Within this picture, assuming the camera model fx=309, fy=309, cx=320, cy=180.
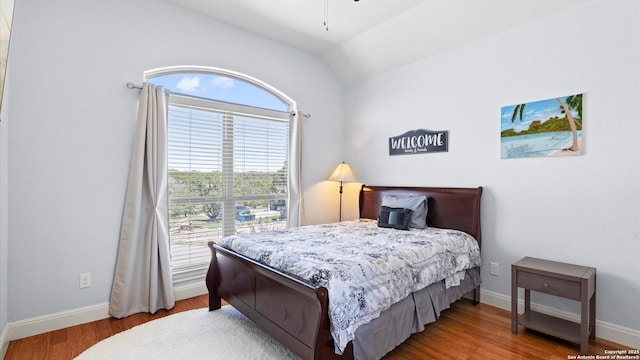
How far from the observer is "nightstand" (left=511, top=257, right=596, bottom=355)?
2.15 meters

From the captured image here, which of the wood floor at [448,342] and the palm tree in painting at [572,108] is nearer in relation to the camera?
the wood floor at [448,342]

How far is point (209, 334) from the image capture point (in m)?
2.38

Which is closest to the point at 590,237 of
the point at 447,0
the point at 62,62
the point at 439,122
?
the point at 439,122

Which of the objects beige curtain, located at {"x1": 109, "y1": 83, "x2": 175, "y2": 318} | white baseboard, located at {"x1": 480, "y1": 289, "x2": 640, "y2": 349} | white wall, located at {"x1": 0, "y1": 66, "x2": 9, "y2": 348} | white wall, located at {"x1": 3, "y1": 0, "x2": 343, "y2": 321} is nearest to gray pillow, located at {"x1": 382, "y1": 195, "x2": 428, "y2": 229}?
A: white baseboard, located at {"x1": 480, "y1": 289, "x2": 640, "y2": 349}

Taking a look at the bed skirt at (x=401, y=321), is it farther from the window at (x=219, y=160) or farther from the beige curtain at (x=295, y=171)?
the window at (x=219, y=160)

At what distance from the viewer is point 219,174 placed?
137 inches

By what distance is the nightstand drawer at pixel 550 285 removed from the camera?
2206mm

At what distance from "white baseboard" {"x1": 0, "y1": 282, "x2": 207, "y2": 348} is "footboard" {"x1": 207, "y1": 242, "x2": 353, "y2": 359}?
0.96 meters

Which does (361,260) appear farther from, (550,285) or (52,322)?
(52,322)

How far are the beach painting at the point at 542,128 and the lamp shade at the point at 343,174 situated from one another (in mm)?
1793

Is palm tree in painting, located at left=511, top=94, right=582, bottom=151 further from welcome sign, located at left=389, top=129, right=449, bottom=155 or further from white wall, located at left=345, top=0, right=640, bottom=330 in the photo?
welcome sign, located at left=389, top=129, right=449, bottom=155

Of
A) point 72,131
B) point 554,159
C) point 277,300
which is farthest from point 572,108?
point 72,131

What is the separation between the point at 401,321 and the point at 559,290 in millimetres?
1221

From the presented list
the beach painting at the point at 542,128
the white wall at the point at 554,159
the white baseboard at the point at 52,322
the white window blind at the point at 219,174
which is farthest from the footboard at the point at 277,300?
the beach painting at the point at 542,128
